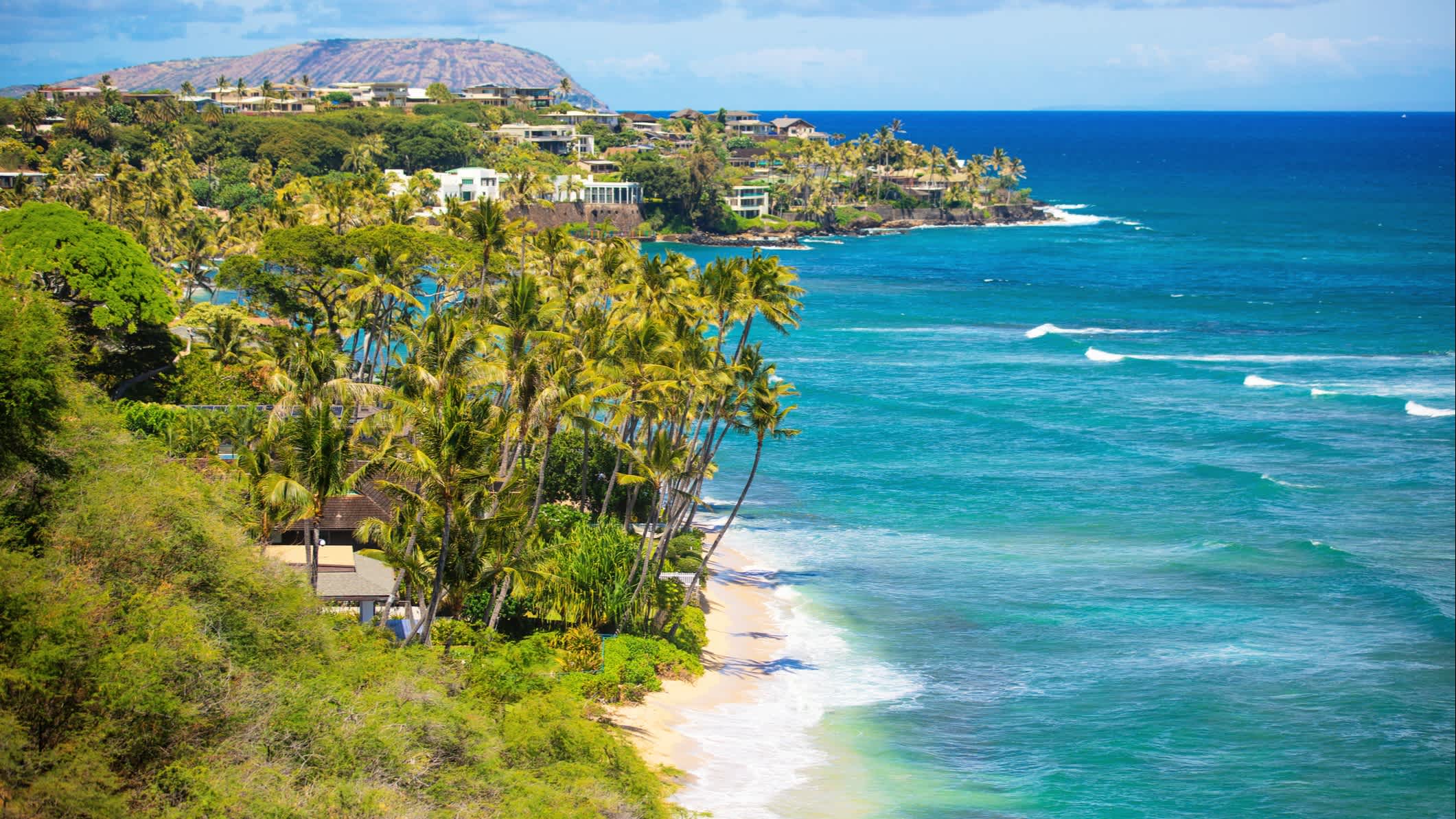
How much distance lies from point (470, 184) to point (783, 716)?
10275 centimetres

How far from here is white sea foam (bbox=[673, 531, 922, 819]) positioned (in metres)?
26.7

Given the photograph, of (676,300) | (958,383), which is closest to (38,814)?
(676,300)

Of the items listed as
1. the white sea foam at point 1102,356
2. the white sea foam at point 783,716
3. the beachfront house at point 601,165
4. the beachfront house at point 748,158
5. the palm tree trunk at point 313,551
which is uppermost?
the beachfront house at point 748,158

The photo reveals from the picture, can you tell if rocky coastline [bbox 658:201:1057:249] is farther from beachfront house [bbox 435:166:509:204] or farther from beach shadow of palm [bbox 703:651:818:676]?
beach shadow of palm [bbox 703:651:818:676]

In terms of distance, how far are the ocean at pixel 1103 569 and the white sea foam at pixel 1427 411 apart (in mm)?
331

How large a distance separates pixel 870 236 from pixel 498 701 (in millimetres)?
127807

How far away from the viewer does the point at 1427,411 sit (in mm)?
63250

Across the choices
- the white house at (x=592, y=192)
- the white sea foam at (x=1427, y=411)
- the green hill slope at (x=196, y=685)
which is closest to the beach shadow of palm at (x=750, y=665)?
the green hill slope at (x=196, y=685)

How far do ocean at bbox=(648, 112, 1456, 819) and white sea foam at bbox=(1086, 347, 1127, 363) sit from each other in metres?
0.36

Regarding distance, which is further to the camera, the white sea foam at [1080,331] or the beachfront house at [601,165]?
the beachfront house at [601,165]

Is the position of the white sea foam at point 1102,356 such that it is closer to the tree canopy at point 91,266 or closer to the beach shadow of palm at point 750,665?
the beach shadow of palm at point 750,665

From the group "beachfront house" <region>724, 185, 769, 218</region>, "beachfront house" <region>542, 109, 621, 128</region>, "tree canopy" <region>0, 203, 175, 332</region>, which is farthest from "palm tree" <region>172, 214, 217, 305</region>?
"beachfront house" <region>542, 109, 621, 128</region>

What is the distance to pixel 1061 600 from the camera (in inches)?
1549

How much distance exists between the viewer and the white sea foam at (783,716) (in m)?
26.7
